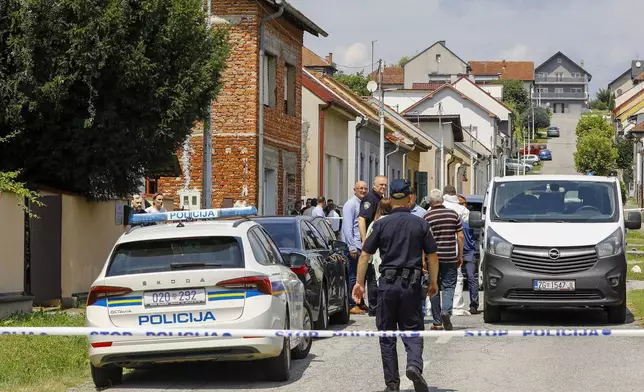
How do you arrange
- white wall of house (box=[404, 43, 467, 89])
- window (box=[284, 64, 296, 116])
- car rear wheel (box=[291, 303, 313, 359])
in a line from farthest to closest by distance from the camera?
1. white wall of house (box=[404, 43, 467, 89])
2. window (box=[284, 64, 296, 116])
3. car rear wheel (box=[291, 303, 313, 359])

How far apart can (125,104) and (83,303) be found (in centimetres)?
332

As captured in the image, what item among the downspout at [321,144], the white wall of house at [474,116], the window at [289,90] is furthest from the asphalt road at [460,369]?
the white wall of house at [474,116]

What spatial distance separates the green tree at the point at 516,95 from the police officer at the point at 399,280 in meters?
143

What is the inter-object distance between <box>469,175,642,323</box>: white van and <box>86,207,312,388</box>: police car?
19.0 ft

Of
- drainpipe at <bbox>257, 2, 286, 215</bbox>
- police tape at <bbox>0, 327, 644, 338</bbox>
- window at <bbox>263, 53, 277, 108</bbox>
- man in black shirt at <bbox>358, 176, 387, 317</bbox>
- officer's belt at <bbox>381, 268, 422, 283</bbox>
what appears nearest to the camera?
police tape at <bbox>0, 327, 644, 338</bbox>

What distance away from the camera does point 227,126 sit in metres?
28.3

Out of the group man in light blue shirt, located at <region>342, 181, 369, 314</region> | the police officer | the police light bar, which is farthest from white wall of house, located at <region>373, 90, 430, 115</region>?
the police officer

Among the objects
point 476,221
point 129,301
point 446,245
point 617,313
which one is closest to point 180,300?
point 129,301

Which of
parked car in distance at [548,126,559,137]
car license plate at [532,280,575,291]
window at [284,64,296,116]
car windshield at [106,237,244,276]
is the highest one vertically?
parked car in distance at [548,126,559,137]

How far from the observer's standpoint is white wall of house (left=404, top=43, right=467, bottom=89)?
5236 inches

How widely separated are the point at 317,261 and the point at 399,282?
4586mm

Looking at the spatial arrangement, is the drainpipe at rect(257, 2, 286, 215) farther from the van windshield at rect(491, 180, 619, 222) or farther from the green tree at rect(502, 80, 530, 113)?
the green tree at rect(502, 80, 530, 113)

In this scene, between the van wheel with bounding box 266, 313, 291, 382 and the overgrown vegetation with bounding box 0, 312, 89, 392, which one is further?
the overgrown vegetation with bounding box 0, 312, 89, 392

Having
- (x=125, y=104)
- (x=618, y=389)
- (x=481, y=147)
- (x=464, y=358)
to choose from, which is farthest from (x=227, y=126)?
(x=481, y=147)
